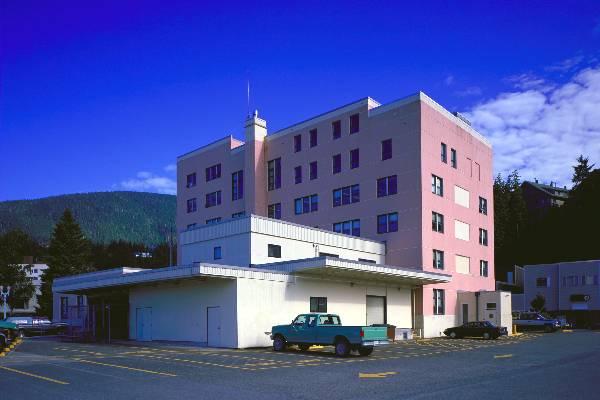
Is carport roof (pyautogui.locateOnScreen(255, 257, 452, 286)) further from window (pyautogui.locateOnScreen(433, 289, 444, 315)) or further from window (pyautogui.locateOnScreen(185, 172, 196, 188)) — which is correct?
window (pyautogui.locateOnScreen(185, 172, 196, 188))

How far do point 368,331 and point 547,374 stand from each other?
8.22 m

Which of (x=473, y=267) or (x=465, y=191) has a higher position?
(x=465, y=191)

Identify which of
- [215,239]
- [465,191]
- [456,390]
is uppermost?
[465,191]

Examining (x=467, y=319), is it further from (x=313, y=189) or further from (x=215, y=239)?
(x=215, y=239)

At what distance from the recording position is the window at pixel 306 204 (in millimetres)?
52094

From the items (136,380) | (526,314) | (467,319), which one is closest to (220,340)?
(136,380)

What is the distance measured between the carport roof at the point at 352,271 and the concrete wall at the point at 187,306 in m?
3.99

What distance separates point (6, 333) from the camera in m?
28.3

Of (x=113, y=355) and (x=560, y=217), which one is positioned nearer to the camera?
(x=113, y=355)

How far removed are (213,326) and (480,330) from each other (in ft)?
66.5

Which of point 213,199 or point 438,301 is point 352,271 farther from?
point 213,199

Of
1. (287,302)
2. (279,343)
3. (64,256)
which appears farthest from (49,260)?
(279,343)

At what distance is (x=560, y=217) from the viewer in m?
94.9

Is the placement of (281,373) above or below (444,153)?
below
